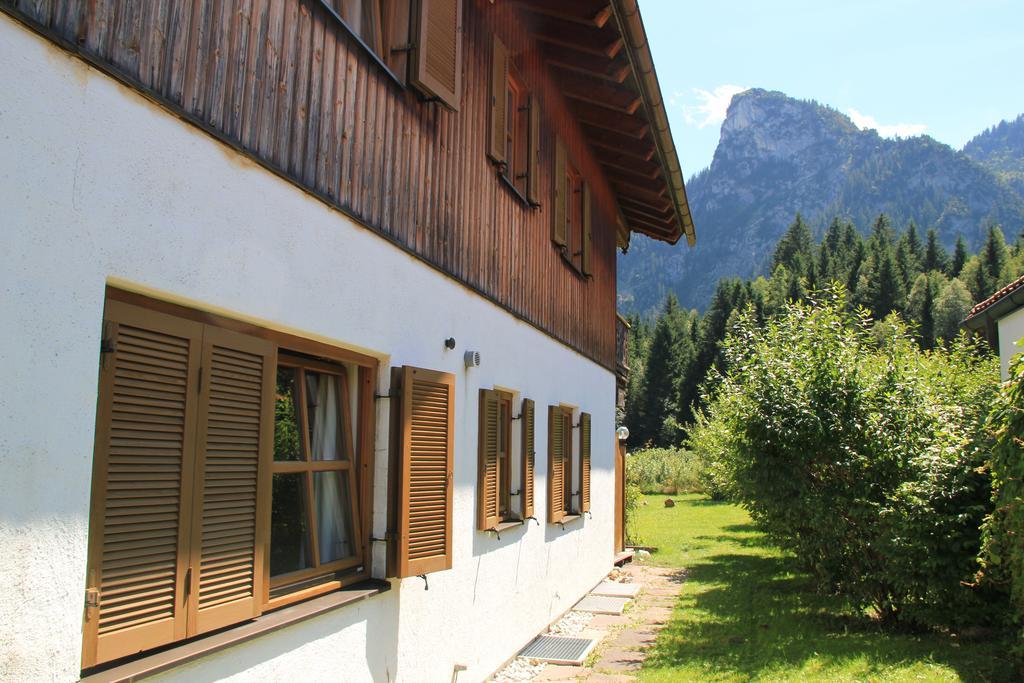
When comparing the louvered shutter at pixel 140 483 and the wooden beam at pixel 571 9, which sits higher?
the wooden beam at pixel 571 9

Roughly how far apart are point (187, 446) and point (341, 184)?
175cm

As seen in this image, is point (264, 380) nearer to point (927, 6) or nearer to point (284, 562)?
point (284, 562)

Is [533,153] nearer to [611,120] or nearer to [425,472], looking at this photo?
[611,120]

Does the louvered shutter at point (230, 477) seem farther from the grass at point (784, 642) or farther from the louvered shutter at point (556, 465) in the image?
the louvered shutter at point (556, 465)

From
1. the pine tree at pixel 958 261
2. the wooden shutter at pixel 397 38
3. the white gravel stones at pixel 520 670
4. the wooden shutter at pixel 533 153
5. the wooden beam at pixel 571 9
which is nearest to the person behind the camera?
the wooden shutter at pixel 397 38

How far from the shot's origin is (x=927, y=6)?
13.8 meters

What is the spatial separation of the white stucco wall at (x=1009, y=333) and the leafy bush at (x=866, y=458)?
185 inches

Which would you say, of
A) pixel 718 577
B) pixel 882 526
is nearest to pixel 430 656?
pixel 882 526

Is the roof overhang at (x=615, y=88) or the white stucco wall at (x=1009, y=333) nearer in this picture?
the roof overhang at (x=615, y=88)

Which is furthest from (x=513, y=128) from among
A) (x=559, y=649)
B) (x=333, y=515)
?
(x=559, y=649)

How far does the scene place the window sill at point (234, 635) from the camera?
2816 millimetres

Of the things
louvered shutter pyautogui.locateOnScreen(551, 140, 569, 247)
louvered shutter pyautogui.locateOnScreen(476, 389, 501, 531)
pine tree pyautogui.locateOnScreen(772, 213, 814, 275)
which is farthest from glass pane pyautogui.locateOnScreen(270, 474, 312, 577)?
pine tree pyautogui.locateOnScreen(772, 213, 814, 275)

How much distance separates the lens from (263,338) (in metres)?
3.82

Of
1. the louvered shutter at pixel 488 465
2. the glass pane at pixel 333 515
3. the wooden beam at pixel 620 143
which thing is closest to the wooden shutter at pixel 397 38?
the glass pane at pixel 333 515
